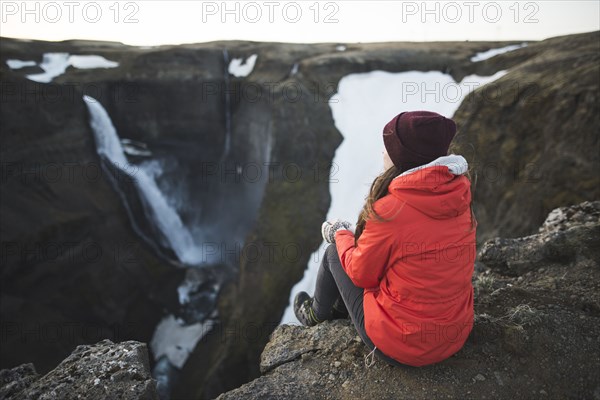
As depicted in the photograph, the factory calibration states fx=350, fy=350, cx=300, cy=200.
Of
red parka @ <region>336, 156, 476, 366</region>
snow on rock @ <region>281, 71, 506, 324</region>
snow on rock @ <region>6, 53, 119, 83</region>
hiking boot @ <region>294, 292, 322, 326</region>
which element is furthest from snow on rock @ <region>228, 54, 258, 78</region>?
red parka @ <region>336, 156, 476, 366</region>

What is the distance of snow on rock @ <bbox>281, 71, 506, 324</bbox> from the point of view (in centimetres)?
1867

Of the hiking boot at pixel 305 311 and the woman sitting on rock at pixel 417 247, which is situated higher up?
the woman sitting on rock at pixel 417 247

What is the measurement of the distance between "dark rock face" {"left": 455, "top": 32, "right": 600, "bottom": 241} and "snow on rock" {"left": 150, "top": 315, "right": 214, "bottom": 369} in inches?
583

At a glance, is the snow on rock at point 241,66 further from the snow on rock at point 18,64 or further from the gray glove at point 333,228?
the gray glove at point 333,228

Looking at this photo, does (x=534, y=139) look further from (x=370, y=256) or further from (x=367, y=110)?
(x=370, y=256)

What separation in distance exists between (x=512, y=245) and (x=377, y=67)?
20.7 m

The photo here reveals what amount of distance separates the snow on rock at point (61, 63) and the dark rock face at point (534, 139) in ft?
74.4

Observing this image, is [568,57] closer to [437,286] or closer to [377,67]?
[377,67]

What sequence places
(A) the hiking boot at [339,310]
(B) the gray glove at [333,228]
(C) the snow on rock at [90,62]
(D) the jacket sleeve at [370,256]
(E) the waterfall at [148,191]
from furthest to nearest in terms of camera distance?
(C) the snow on rock at [90,62] < (E) the waterfall at [148,191] < (A) the hiking boot at [339,310] < (B) the gray glove at [333,228] < (D) the jacket sleeve at [370,256]

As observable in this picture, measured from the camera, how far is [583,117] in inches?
440

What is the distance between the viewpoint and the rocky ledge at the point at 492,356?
3379mm

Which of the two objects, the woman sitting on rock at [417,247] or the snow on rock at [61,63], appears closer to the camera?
the woman sitting on rock at [417,247]

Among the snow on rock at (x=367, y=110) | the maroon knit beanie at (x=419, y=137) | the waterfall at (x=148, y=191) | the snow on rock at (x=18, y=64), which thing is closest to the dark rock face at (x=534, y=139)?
the snow on rock at (x=367, y=110)

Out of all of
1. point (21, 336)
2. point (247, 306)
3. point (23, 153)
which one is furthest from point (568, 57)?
point (21, 336)
